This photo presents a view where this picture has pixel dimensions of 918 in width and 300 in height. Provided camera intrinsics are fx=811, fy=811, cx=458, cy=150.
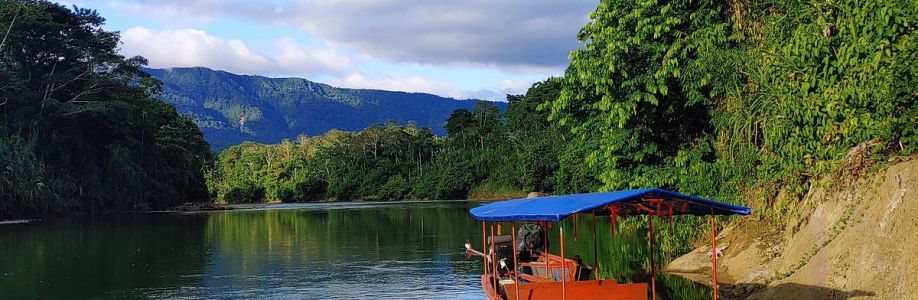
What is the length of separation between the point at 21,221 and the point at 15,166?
3751 mm

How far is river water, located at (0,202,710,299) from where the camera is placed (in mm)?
21406

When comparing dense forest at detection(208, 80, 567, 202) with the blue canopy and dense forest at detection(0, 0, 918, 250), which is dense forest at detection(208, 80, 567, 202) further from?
the blue canopy

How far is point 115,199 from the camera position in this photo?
71.5 m

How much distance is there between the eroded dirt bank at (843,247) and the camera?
12.9 m

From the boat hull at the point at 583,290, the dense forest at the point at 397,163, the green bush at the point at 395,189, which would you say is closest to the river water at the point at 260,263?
the boat hull at the point at 583,290

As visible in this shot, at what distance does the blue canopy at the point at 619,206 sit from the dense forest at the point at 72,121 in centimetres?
4945

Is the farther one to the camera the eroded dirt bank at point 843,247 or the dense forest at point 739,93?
the dense forest at point 739,93

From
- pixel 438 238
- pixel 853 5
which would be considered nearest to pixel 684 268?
pixel 853 5

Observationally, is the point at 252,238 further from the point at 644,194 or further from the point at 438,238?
the point at 644,194

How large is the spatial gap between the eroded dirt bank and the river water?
175 centimetres

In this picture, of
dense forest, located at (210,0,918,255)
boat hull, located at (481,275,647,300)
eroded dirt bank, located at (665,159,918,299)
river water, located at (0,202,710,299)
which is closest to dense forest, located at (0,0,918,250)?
dense forest, located at (210,0,918,255)

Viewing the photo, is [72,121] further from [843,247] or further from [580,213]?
[843,247]

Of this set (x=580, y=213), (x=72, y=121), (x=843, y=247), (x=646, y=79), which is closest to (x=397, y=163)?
(x=72, y=121)

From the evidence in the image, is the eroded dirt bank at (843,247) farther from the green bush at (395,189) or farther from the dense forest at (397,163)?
the green bush at (395,189)
